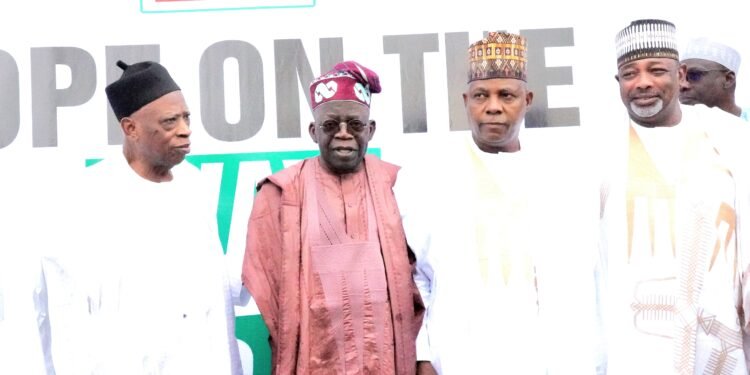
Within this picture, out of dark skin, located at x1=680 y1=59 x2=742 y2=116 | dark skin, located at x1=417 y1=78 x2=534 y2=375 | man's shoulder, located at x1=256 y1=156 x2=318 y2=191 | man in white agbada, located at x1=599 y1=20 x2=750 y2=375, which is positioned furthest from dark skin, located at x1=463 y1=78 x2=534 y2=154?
dark skin, located at x1=680 y1=59 x2=742 y2=116

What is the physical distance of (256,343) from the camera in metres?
4.24

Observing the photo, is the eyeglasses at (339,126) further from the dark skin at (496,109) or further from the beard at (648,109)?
the beard at (648,109)

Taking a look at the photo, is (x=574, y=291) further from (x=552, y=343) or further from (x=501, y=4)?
(x=501, y=4)

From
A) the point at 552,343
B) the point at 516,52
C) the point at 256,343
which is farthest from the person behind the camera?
A: the point at 256,343

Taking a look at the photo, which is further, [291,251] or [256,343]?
[256,343]

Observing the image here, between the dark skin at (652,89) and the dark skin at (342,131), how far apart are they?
3.28 ft

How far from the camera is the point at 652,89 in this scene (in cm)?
352

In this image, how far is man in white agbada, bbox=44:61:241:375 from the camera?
3.33 meters

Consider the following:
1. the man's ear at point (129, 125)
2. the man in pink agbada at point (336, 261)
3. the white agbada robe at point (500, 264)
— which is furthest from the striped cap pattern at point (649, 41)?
the man's ear at point (129, 125)

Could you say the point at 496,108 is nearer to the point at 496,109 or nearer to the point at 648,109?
the point at 496,109

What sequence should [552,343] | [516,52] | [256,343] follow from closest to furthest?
[552,343] < [516,52] < [256,343]

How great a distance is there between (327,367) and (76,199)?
43.8 inches

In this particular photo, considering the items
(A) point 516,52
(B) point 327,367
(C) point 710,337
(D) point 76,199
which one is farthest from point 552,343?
(D) point 76,199

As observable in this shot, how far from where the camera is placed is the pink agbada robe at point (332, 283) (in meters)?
3.44
